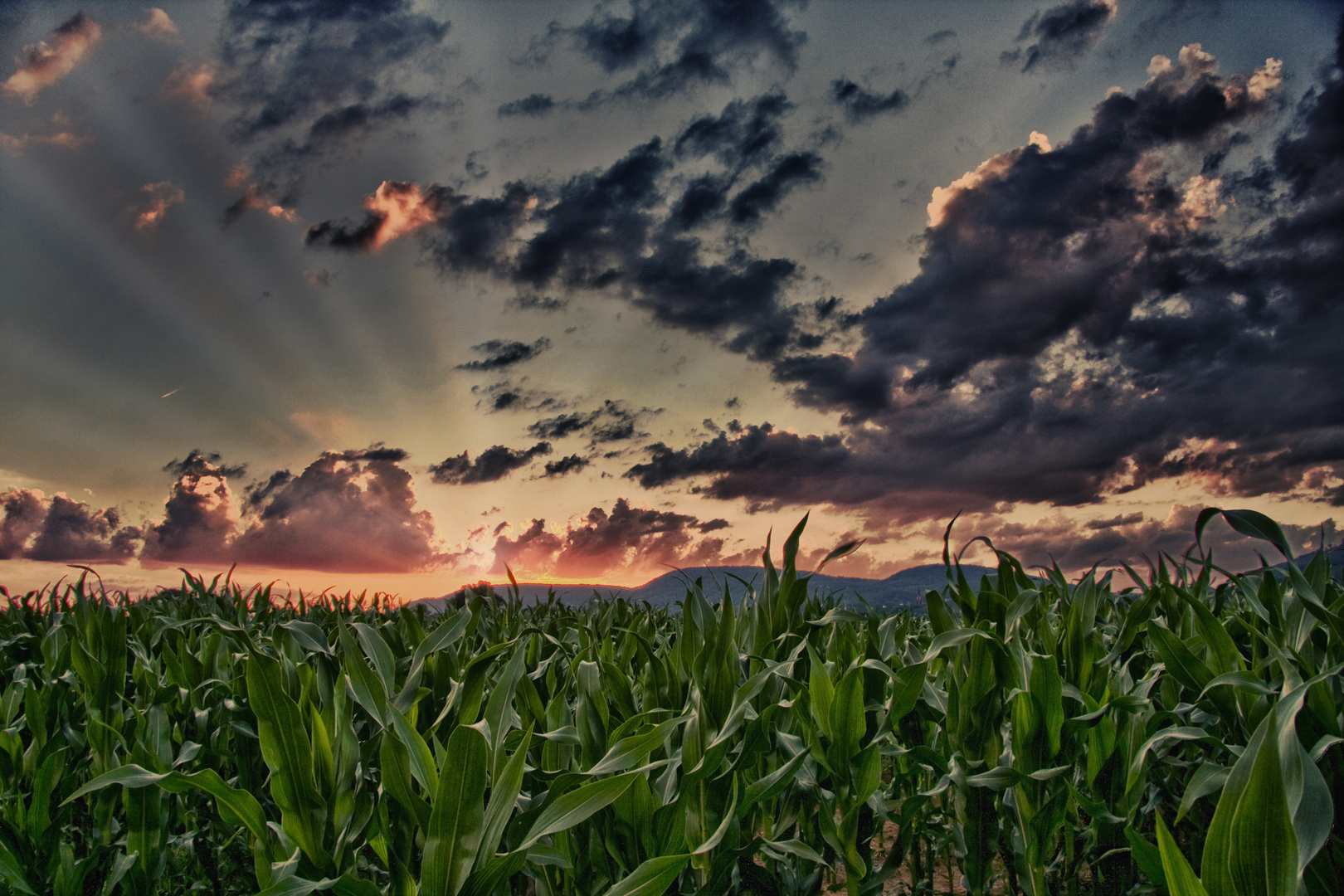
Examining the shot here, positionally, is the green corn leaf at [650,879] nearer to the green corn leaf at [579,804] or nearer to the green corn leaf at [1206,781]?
the green corn leaf at [579,804]

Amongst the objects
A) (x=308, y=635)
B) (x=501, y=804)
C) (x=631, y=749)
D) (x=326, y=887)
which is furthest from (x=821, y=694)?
(x=308, y=635)

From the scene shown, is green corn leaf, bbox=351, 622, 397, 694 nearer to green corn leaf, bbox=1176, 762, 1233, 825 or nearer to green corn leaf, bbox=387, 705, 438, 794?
green corn leaf, bbox=387, 705, 438, 794

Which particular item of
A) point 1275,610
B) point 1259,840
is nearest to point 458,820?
point 1259,840

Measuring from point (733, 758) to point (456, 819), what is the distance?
98cm

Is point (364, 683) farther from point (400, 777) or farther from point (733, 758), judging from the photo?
point (733, 758)

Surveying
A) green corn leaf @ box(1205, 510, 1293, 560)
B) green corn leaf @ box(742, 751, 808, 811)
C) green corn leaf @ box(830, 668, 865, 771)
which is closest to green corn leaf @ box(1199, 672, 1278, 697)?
green corn leaf @ box(1205, 510, 1293, 560)

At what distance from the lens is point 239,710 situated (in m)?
2.36

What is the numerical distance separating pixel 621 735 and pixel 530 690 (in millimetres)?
400

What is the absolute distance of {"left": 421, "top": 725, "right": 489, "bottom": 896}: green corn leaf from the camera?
1122 mm

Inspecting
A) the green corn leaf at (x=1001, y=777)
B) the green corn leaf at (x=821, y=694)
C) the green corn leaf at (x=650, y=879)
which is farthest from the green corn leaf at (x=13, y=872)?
the green corn leaf at (x=1001, y=777)

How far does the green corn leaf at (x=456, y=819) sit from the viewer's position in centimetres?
112

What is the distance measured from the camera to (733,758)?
194 cm

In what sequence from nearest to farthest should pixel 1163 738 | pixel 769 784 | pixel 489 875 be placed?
pixel 489 875, pixel 769 784, pixel 1163 738

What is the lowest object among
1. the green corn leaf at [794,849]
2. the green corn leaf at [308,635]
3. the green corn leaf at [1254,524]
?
the green corn leaf at [794,849]
